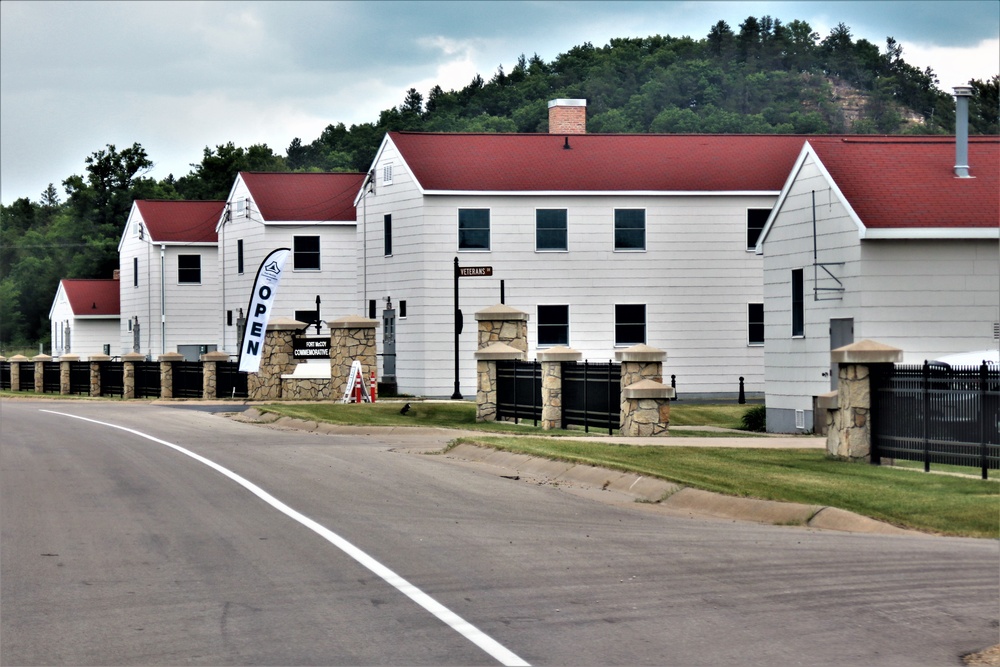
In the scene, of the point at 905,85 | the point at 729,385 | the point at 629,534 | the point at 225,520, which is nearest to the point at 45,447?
the point at 225,520

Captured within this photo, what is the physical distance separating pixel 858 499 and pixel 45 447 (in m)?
14.9

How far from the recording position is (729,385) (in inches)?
1781

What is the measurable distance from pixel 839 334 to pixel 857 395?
410 inches

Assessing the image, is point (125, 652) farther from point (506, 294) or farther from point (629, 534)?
point (506, 294)

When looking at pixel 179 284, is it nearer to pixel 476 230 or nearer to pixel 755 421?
pixel 476 230

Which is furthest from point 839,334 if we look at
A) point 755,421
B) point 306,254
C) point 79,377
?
point 79,377

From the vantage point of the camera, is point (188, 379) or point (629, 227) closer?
point (188, 379)

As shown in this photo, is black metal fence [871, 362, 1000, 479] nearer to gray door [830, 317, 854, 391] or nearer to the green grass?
the green grass

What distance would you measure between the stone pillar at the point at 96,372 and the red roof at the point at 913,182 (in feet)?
100

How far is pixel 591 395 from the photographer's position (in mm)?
26781

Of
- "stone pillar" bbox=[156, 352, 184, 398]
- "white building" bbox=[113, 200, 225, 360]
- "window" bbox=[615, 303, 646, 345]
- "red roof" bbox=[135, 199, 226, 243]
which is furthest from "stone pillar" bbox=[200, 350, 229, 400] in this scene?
"red roof" bbox=[135, 199, 226, 243]

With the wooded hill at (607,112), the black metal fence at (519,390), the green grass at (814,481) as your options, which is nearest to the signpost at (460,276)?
the black metal fence at (519,390)

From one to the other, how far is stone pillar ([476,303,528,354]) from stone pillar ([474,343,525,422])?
1.41 m

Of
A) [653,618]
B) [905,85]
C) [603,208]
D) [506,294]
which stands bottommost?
[653,618]
